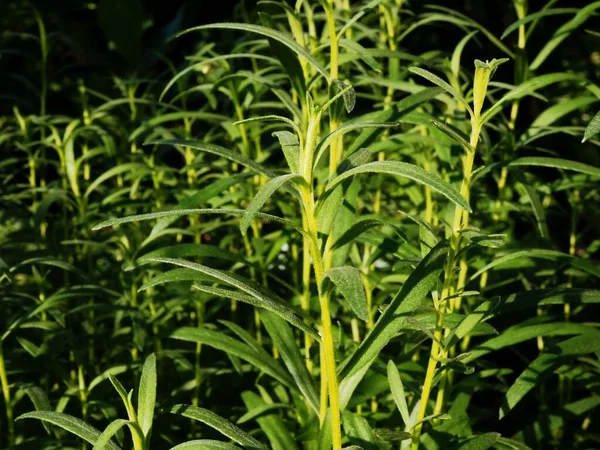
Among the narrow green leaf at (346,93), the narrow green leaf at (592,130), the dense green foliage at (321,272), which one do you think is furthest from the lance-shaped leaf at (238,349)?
the narrow green leaf at (592,130)

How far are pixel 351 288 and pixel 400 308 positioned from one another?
0.14m

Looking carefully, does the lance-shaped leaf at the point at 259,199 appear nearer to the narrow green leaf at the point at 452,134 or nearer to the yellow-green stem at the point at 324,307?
the yellow-green stem at the point at 324,307

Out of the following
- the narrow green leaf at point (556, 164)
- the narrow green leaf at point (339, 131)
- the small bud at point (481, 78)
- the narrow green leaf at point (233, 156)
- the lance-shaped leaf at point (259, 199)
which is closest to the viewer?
the lance-shaped leaf at point (259, 199)

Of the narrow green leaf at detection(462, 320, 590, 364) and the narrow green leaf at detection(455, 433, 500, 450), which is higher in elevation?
the narrow green leaf at detection(462, 320, 590, 364)

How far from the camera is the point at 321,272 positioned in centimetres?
105

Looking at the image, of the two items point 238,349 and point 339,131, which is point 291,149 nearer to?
point 339,131

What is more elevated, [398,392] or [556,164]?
[556,164]

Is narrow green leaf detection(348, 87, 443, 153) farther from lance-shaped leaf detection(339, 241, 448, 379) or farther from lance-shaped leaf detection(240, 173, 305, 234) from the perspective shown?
lance-shaped leaf detection(240, 173, 305, 234)

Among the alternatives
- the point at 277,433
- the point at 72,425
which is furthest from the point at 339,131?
the point at 277,433

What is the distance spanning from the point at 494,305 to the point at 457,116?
662 millimetres

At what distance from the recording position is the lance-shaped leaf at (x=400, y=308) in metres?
1.08

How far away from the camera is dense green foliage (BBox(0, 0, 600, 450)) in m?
1.11

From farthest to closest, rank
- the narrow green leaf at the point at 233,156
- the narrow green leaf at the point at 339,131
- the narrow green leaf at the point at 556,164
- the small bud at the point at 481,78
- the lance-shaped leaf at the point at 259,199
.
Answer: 1. the narrow green leaf at the point at 556,164
2. the narrow green leaf at the point at 233,156
3. the small bud at the point at 481,78
4. the narrow green leaf at the point at 339,131
5. the lance-shaped leaf at the point at 259,199

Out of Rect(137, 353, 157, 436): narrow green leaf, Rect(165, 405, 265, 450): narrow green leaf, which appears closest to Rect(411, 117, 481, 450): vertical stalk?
Rect(165, 405, 265, 450): narrow green leaf
